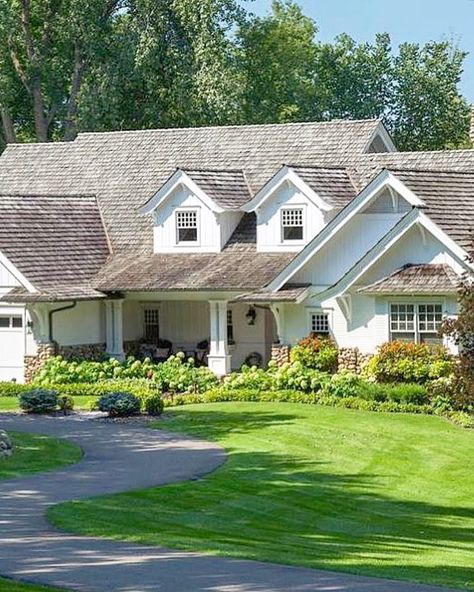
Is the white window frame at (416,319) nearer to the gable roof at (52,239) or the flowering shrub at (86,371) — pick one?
the flowering shrub at (86,371)

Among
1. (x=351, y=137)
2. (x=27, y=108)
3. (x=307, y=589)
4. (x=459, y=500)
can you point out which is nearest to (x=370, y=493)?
(x=459, y=500)

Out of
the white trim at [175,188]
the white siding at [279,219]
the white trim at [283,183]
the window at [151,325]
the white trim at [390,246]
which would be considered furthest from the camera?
the window at [151,325]

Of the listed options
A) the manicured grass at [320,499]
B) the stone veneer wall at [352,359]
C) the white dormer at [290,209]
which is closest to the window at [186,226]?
the white dormer at [290,209]

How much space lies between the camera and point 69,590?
16.6 metres

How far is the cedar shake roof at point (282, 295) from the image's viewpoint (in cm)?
4200

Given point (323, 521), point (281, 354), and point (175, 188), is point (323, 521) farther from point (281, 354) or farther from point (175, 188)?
point (175, 188)

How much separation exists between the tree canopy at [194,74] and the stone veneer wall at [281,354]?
23941 millimetres

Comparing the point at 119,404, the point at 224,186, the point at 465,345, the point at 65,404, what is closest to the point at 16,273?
the point at 224,186

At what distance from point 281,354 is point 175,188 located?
255 inches

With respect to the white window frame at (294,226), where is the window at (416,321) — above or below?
below

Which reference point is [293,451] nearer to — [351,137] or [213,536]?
[213,536]

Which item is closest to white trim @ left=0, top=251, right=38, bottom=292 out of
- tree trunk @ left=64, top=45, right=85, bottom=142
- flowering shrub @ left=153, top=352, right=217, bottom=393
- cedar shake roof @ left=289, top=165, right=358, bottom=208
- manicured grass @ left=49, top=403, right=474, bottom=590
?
flowering shrub @ left=153, top=352, right=217, bottom=393

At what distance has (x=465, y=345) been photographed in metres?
27.5

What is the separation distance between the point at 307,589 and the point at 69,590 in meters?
2.58
